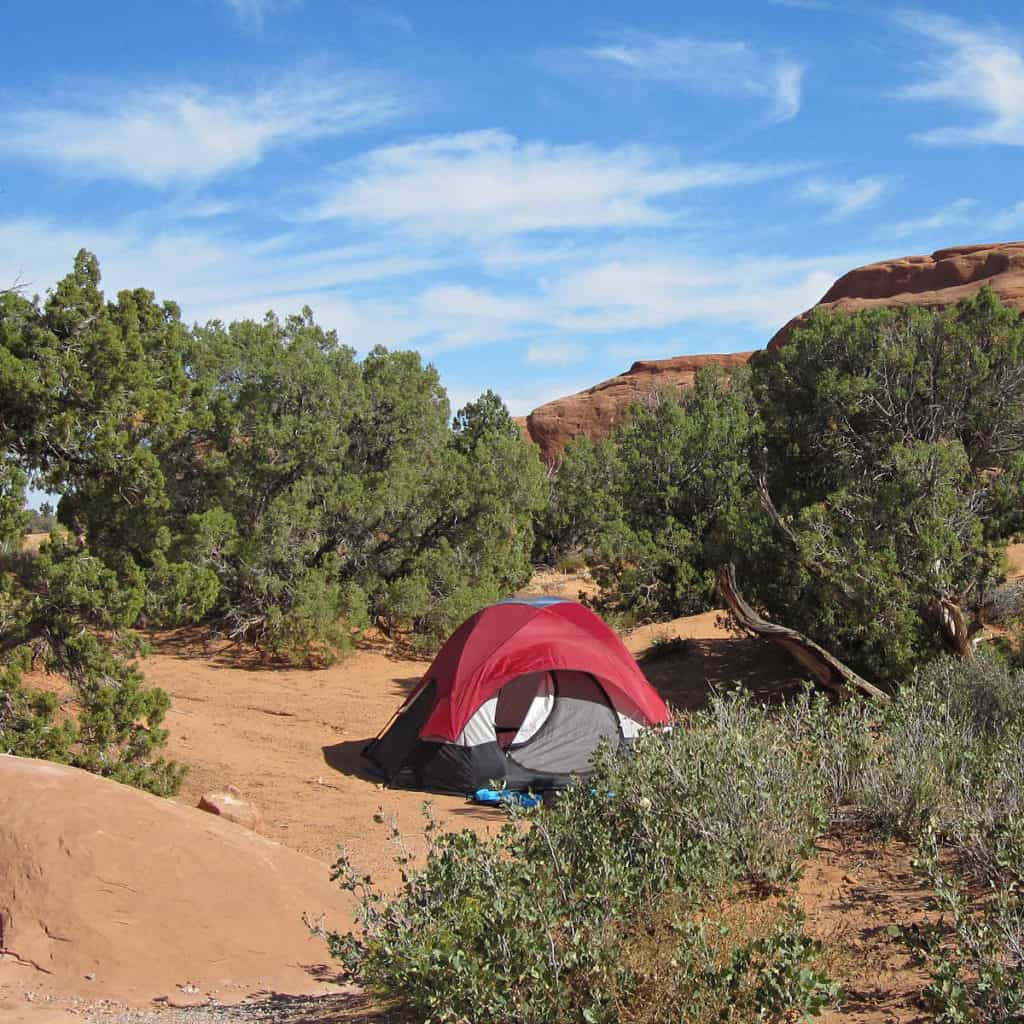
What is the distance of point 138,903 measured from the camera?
5.40 metres

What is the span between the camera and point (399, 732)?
1062 centimetres

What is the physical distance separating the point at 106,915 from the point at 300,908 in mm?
1049

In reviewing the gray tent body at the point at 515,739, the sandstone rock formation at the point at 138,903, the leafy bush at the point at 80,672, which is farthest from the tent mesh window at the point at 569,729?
the sandstone rock formation at the point at 138,903

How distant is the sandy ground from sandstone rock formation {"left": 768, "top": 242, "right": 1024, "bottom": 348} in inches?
996

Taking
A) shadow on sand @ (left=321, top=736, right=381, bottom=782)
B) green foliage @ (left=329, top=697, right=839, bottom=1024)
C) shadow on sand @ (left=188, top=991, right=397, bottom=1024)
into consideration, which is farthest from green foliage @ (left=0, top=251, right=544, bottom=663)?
green foliage @ (left=329, top=697, right=839, bottom=1024)

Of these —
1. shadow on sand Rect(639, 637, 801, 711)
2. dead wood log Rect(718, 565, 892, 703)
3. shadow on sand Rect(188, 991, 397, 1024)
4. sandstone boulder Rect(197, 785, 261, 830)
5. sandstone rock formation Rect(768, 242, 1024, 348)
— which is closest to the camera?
shadow on sand Rect(188, 991, 397, 1024)

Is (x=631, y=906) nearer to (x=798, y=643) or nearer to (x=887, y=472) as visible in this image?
(x=798, y=643)

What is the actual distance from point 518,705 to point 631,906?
6.97 m

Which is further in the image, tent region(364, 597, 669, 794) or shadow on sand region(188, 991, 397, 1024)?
tent region(364, 597, 669, 794)

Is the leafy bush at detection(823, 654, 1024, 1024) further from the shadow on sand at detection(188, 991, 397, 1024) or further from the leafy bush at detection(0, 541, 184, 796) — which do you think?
the leafy bush at detection(0, 541, 184, 796)

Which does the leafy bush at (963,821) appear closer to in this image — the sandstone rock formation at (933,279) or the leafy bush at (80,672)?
the leafy bush at (80,672)

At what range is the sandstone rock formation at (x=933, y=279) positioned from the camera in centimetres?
4112

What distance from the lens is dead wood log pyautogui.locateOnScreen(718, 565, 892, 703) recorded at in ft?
35.0

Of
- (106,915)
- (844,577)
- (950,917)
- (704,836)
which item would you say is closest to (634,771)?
(704,836)
